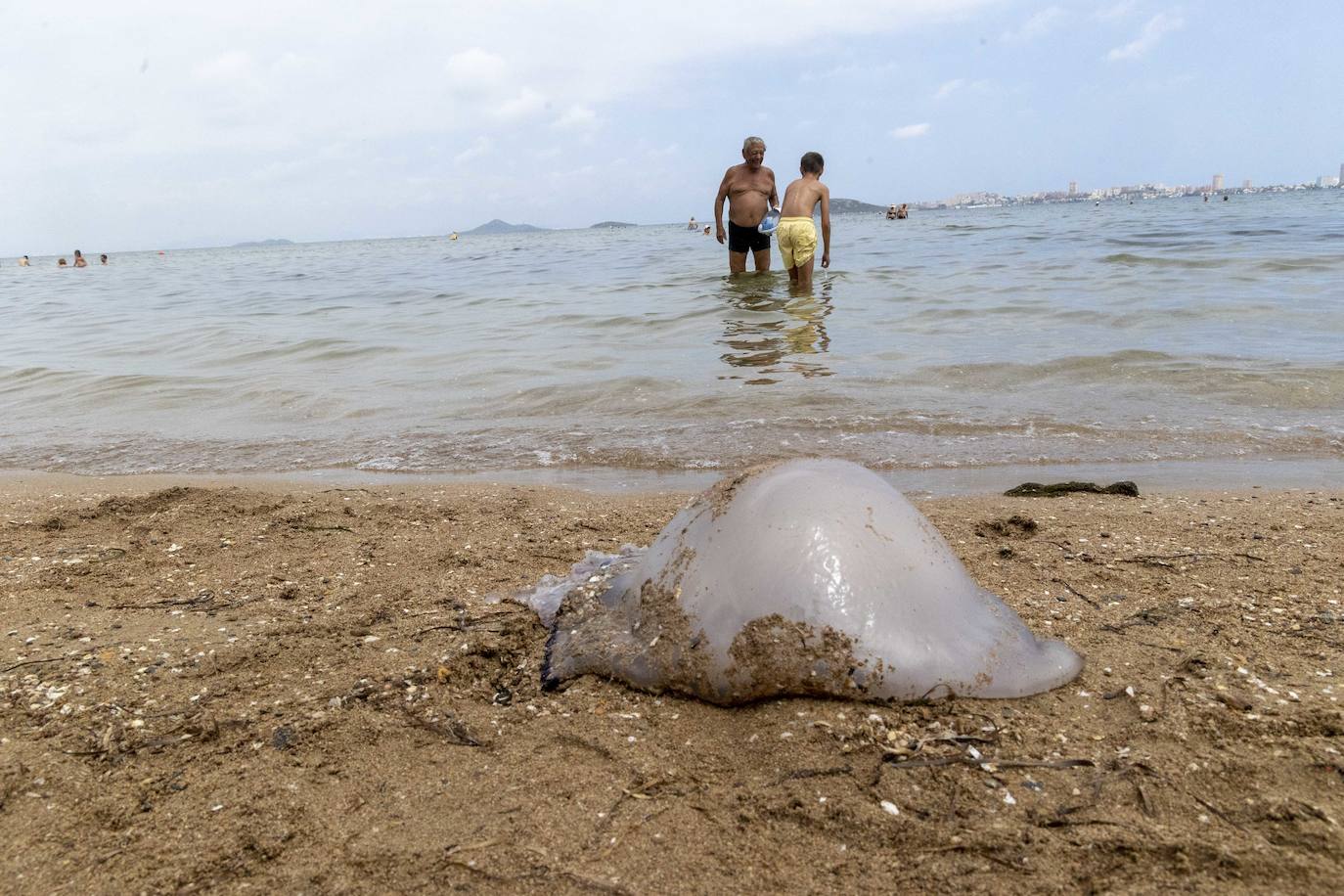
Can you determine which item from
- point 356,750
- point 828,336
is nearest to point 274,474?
point 356,750

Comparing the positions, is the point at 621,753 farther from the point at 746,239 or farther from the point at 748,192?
the point at 746,239

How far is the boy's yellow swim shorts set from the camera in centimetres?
998

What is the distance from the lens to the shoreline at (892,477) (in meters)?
4.09

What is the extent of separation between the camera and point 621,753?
1844 mm

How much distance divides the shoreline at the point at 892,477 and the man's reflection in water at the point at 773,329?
2080 mm

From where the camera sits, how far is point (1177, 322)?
7691 mm

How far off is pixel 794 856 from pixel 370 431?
491cm

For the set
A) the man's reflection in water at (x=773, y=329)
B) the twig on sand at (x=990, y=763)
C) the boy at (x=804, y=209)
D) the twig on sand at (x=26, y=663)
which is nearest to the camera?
the twig on sand at (x=990, y=763)

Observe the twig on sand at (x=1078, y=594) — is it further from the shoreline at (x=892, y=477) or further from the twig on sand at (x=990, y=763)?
the shoreline at (x=892, y=477)

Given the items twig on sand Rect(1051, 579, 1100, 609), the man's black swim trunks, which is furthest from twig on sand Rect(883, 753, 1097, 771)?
the man's black swim trunks

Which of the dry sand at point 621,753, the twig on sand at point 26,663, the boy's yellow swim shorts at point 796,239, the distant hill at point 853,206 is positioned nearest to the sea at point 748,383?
the boy's yellow swim shorts at point 796,239

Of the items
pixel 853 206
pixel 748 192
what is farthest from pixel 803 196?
pixel 853 206

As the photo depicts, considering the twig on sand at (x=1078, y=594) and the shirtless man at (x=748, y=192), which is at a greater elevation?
the shirtless man at (x=748, y=192)

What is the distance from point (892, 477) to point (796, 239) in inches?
251
